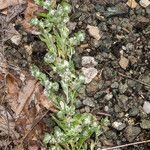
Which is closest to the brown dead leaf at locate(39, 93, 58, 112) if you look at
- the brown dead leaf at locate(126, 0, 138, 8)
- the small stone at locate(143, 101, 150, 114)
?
the small stone at locate(143, 101, 150, 114)

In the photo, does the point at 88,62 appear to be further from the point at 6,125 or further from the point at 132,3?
the point at 6,125

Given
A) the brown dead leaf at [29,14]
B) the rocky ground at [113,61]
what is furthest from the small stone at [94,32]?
the brown dead leaf at [29,14]

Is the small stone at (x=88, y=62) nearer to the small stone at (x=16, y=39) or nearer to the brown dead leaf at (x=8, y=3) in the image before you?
the small stone at (x=16, y=39)

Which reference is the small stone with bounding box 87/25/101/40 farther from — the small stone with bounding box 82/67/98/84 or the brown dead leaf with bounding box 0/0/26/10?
the brown dead leaf with bounding box 0/0/26/10

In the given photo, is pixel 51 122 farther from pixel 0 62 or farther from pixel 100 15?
pixel 100 15

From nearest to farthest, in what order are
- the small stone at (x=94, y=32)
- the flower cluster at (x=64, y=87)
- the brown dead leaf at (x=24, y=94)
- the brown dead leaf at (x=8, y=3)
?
the flower cluster at (x=64, y=87) → the brown dead leaf at (x=24, y=94) → the small stone at (x=94, y=32) → the brown dead leaf at (x=8, y=3)

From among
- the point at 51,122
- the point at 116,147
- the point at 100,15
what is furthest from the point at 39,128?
the point at 100,15

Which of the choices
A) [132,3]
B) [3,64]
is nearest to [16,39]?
[3,64]
